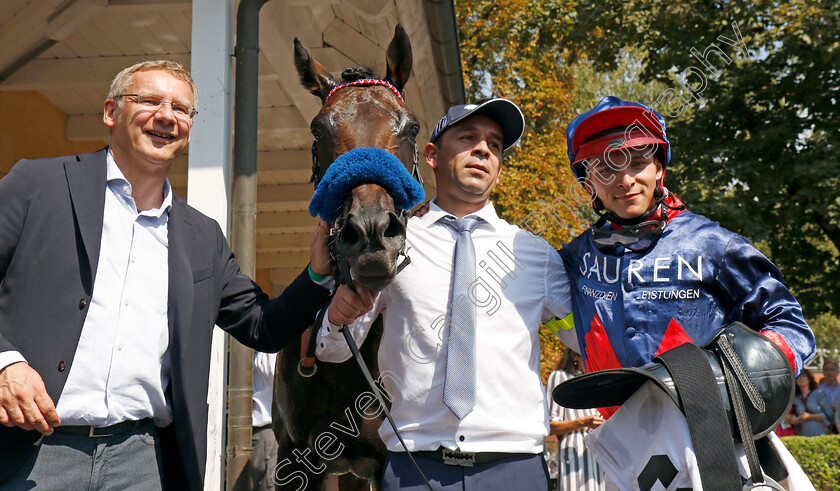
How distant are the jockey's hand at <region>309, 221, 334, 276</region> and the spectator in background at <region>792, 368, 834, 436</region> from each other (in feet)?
31.0

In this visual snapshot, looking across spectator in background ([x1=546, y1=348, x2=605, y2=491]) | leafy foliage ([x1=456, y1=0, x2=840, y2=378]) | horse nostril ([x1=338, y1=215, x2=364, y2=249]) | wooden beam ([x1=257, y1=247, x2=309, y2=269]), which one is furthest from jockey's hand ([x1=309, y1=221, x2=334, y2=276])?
wooden beam ([x1=257, y1=247, x2=309, y2=269])

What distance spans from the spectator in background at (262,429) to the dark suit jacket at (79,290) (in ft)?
10.8

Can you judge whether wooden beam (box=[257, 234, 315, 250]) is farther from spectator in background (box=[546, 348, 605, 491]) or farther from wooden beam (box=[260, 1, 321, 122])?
spectator in background (box=[546, 348, 605, 491])

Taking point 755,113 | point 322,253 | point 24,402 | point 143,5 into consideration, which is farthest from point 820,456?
point 24,402

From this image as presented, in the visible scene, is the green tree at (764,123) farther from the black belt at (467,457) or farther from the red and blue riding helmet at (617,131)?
the black belt at (467,457)

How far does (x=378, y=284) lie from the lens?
2.30m

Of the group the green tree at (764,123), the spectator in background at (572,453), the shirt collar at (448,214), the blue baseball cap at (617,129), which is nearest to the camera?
the blue baseball cap at (617,129)

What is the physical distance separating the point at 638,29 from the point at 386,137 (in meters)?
10.6

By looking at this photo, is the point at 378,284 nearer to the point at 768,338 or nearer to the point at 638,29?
the point at 768,338

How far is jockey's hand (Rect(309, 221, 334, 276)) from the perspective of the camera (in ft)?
8.83

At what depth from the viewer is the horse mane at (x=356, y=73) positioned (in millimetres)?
3303

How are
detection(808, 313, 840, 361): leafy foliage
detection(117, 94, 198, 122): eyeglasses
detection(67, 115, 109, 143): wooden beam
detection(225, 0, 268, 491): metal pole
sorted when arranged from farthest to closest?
detection(808, 313, 840, 361): leafy foliage
detection(67, 115, 109, 143): wooden beam
detection(225, 0, 268, 491): metal pole
detection(117, 94, 198, 122): eyeglasses

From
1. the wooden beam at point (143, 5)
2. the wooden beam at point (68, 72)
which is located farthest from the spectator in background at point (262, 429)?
the wooden beam at point (68, 72)

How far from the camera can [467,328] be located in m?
2.56
